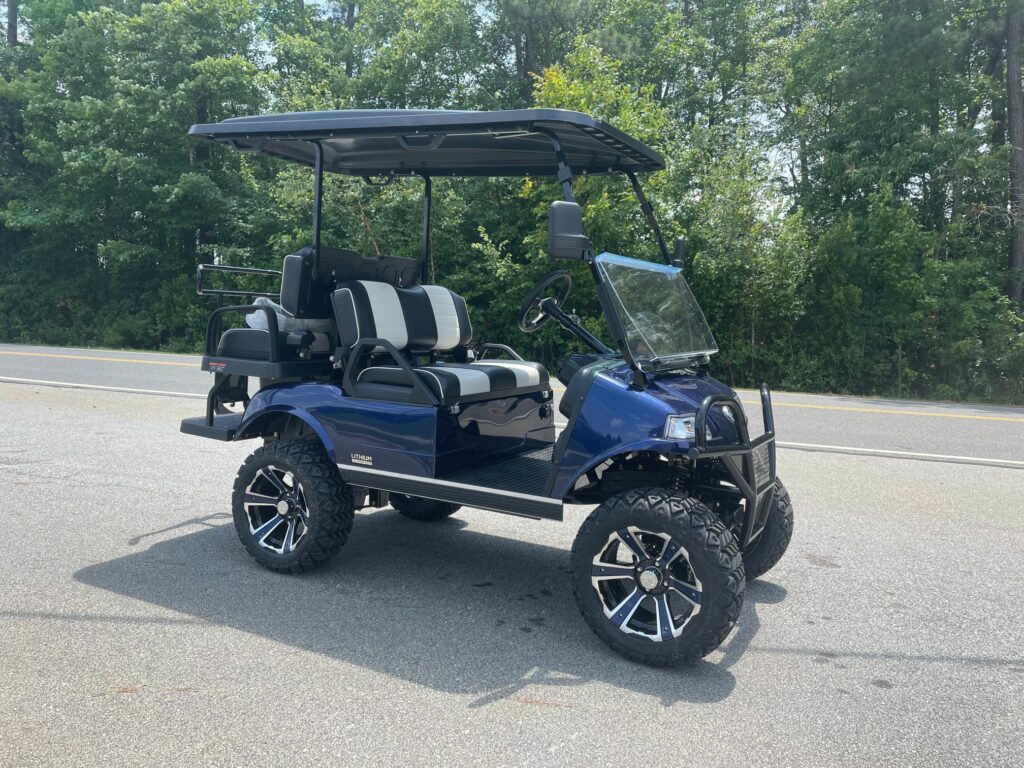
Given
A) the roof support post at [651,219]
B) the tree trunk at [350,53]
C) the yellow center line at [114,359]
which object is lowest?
the yellow center line at [114,359]

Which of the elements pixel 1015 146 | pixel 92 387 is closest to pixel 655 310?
pixel 92 387

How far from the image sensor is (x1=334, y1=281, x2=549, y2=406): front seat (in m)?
4.26

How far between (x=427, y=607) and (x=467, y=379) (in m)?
1.17

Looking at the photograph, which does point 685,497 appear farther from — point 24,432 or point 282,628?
point 24,432

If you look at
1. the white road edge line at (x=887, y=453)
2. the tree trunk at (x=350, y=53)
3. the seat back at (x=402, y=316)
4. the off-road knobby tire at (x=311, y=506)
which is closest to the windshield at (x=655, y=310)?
the seat back at (x=402, y=316)

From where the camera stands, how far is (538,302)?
170 inches

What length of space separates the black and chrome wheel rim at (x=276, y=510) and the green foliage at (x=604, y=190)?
918cm

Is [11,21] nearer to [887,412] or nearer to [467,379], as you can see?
[887,412]

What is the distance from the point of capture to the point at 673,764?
8.84 feet

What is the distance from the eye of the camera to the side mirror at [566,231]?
11.6 feet

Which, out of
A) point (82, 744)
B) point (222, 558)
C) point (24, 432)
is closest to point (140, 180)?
point (24, 432)

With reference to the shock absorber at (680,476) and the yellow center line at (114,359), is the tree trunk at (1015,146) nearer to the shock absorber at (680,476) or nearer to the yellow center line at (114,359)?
the yellow center line at (114,359)

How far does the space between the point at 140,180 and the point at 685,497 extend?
2532cm

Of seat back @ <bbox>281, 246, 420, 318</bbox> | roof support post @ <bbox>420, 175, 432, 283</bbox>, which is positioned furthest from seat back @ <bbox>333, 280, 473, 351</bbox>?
roof support post @ <bbox>420, 175, 432, 283</bbox>
